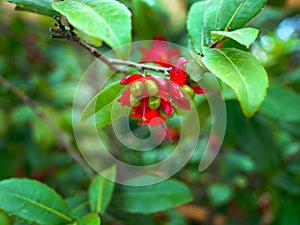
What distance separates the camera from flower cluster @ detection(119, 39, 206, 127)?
549mm

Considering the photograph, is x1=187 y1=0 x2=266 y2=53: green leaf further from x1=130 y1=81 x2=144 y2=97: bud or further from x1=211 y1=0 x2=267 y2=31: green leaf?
x1=130 y1=81 x2=144 y2=97: bud

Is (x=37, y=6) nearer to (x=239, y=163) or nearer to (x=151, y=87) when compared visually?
(x=151, y=87)

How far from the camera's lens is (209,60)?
54 centimetres

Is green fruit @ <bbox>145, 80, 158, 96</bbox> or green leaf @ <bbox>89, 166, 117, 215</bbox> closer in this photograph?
green fruit @ <bbox>145, 80, 158, 96</bbox>

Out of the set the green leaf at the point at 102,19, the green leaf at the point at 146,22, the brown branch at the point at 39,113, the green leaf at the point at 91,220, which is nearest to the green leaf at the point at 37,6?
the green leaf at the point at 102,19

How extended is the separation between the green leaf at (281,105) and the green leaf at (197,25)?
315mm

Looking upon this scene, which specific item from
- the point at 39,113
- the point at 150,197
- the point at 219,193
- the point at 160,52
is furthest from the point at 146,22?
the point at 219,193

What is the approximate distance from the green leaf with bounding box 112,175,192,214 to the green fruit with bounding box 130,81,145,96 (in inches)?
14.2

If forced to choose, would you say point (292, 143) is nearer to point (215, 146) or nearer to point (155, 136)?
point (215, 146)

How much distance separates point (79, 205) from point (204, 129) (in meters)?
0.53

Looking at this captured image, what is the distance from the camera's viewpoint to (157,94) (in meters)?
0.55

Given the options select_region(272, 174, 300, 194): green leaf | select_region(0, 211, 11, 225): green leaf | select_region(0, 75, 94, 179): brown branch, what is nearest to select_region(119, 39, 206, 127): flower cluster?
Result: select_region(0, 75, 94, 179): brown branch

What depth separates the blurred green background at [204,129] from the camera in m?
1.15

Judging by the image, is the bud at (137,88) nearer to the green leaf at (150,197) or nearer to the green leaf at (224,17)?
the green leaf at (224,17)
